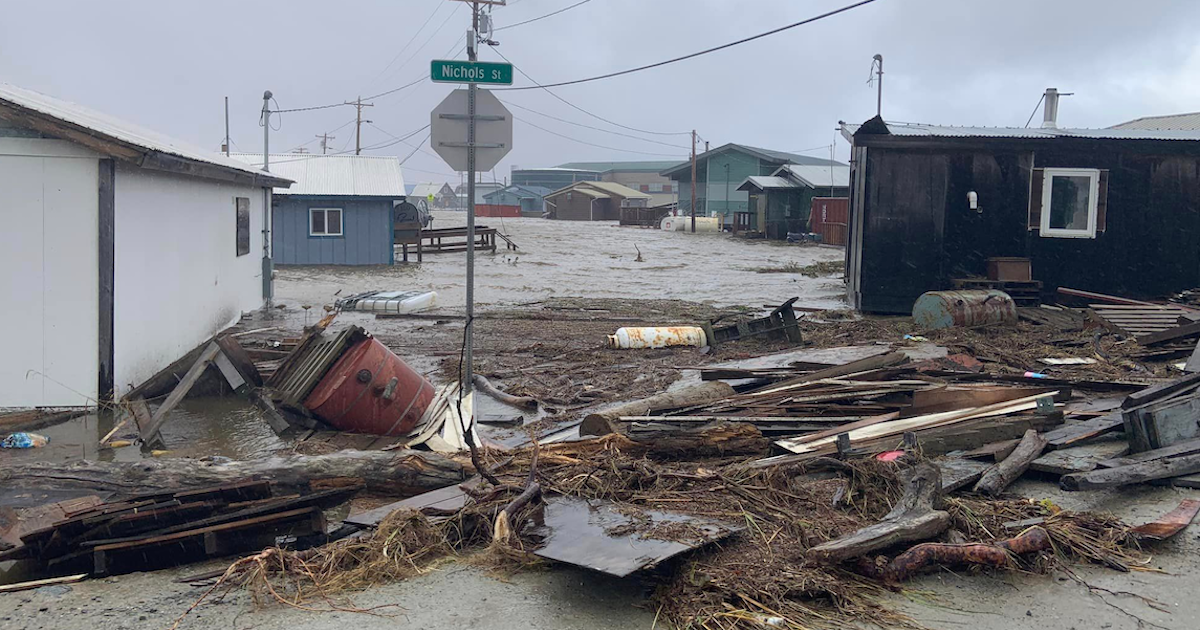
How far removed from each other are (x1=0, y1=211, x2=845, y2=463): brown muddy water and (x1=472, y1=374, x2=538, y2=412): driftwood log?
0.66ft

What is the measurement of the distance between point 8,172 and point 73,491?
16.6ft

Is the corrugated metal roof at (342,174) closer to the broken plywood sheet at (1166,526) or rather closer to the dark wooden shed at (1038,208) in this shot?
the dark wooden shed at (1038,208)

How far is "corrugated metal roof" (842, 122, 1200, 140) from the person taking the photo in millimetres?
17594

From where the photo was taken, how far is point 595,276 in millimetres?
31891

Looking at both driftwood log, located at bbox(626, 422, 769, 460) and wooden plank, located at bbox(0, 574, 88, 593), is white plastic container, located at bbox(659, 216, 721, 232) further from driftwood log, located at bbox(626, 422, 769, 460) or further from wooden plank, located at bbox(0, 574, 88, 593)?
wooden plank, located at bbox(0, 574, 88, 593)

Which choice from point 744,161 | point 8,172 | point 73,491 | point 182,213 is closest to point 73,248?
point 8,172

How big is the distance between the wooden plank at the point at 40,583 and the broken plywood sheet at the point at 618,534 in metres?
2.36

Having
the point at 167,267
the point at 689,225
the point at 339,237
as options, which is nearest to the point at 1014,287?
the point at 167,267

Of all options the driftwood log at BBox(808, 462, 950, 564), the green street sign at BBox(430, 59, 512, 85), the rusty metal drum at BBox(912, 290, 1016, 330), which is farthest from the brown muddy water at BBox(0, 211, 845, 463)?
the rusty metal drum at BBox(912, 290, 1016, 330)

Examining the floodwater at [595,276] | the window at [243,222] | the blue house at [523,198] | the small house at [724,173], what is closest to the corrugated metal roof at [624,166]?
the blue house at [523,198]

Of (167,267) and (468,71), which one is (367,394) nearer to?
(468,71)

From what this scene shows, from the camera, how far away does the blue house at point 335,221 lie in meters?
31.8

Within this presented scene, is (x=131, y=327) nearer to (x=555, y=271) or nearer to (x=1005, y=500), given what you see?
(x=1005, y=500)

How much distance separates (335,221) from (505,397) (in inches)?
908
